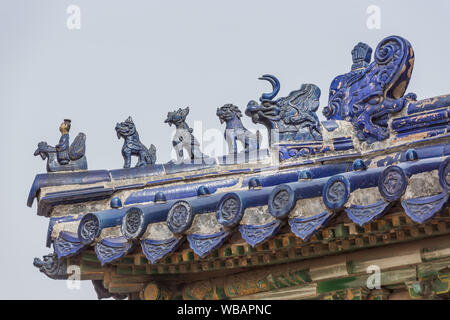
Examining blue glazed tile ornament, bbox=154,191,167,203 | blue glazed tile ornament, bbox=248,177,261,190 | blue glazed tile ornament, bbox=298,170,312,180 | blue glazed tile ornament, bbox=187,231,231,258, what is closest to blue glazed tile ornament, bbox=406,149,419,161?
blue glazed tile ornament, bbox=298,170,312,180

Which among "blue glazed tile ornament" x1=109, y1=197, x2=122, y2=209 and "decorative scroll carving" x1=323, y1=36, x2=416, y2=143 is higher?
"decorative scroll carving" x1=323, y1=36, x2=416, y2=143

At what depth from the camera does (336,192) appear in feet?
31.0

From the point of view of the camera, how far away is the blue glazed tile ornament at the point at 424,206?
8.91 m

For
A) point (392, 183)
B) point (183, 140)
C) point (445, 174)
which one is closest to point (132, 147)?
point (183, 140)

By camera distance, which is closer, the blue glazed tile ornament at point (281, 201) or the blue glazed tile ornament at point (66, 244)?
the blue glazed tile ornament at point (281, 201)

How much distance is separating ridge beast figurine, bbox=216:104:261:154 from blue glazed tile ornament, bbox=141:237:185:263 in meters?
1.36

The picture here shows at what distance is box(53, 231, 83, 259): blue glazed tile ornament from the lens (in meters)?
11.0

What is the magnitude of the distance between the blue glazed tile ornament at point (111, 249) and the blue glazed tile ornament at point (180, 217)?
556mm

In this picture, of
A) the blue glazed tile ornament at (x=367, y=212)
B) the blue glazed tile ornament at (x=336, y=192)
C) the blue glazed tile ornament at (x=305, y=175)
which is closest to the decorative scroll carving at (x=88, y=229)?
the blue glazed tile ornament at (x=305, y=175)

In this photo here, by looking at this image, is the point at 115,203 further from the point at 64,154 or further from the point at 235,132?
the point at 235,132

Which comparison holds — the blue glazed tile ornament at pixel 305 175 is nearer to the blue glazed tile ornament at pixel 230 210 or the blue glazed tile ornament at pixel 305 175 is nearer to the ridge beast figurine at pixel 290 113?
the blue glazed tile ornament at pixel 230 210

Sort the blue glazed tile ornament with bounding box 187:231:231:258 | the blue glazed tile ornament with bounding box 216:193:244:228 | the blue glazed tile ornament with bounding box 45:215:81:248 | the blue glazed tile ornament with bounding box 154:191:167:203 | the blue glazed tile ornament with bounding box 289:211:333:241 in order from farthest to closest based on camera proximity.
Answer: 1. the blue glazed tile ornament with bounding box 45:215:81:248
2. the blue glazed tile ornament with bounding box 154:191:167:203
3. the blue glazed tile ornament with bounding box 187:231:231:258
4. the blue glazed tile ornament with bounding box 216:193:244:228
5. the blue glazed tile ornament with bounding box 289:211:333:241

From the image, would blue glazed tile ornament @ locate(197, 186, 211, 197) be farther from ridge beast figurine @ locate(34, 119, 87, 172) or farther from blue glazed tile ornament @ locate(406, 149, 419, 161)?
blue glazed tile ornament @ locate(406, 149, 419, 161)

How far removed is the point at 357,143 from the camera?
10.9m
